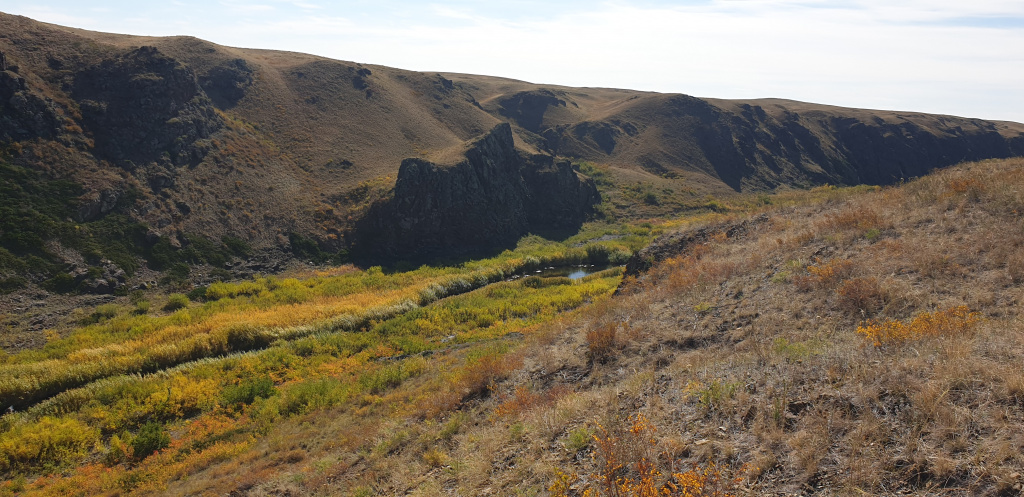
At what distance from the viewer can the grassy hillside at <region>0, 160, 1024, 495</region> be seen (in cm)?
716

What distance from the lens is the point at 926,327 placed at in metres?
9.59

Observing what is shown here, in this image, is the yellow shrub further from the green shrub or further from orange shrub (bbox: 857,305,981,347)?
orange shrub (bbox: 857,305,981,347)

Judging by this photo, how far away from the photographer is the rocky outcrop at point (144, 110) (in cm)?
4544

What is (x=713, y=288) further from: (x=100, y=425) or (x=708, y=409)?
(x=100, y=425)

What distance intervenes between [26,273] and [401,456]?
3532 cm

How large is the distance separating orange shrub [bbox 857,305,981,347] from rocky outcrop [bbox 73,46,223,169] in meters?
55.8

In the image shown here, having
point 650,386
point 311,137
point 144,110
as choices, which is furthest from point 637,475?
point 311,137

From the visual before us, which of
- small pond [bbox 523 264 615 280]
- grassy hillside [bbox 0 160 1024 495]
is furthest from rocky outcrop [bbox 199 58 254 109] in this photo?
small pond [bbox 523 264 615 280]

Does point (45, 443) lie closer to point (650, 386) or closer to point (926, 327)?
point (650, 386)

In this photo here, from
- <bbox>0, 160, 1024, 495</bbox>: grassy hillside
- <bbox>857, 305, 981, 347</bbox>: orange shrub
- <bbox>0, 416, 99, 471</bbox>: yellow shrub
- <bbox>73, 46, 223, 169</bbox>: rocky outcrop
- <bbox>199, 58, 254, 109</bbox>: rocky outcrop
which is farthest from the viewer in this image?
<bbox>199, 58, 254, 109</bbox>: rocky outcrop

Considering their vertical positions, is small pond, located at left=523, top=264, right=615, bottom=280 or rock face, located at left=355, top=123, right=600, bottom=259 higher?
rock face, located at left=355, top=123, right=600, bottom=259

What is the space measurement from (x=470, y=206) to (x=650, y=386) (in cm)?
4556

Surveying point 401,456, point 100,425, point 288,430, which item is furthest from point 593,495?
point 100,425

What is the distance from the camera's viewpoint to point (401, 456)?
469 inches
